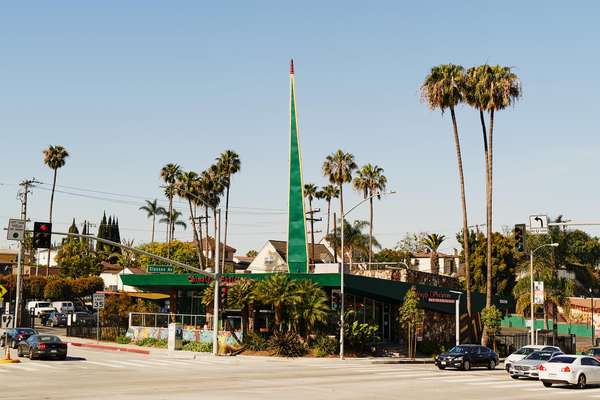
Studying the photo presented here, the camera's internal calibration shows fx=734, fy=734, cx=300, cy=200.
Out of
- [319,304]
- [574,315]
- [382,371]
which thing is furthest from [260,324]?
[574,315]

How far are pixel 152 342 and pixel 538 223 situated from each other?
107 feet

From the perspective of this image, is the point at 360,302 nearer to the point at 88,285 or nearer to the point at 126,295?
the point at 126,295

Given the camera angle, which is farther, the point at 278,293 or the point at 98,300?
the point at 98,300

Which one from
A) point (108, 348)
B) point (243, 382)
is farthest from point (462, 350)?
point (108, 348)

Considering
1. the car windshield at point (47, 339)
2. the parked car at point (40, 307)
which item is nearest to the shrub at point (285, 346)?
the car windshield at point (47, 339)

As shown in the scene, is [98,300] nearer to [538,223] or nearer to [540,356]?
[540,356]

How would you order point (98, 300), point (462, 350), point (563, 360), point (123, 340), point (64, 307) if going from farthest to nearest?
point (64, 307), point (123, 340), point (98, 300), point (462, 350), point (563, 360)

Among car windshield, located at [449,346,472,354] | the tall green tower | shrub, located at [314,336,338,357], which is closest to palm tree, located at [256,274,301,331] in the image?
shrub, located at [314,336,338,357]

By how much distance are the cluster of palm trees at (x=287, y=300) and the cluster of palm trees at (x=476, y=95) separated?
510 inches

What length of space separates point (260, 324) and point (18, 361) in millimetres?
18221

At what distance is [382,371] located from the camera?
1478 inches

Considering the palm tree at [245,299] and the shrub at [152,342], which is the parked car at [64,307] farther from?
the palm tree at [245,299]

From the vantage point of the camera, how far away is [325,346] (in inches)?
1875

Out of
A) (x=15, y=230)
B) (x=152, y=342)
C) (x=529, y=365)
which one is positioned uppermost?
(x=15, y=230)
